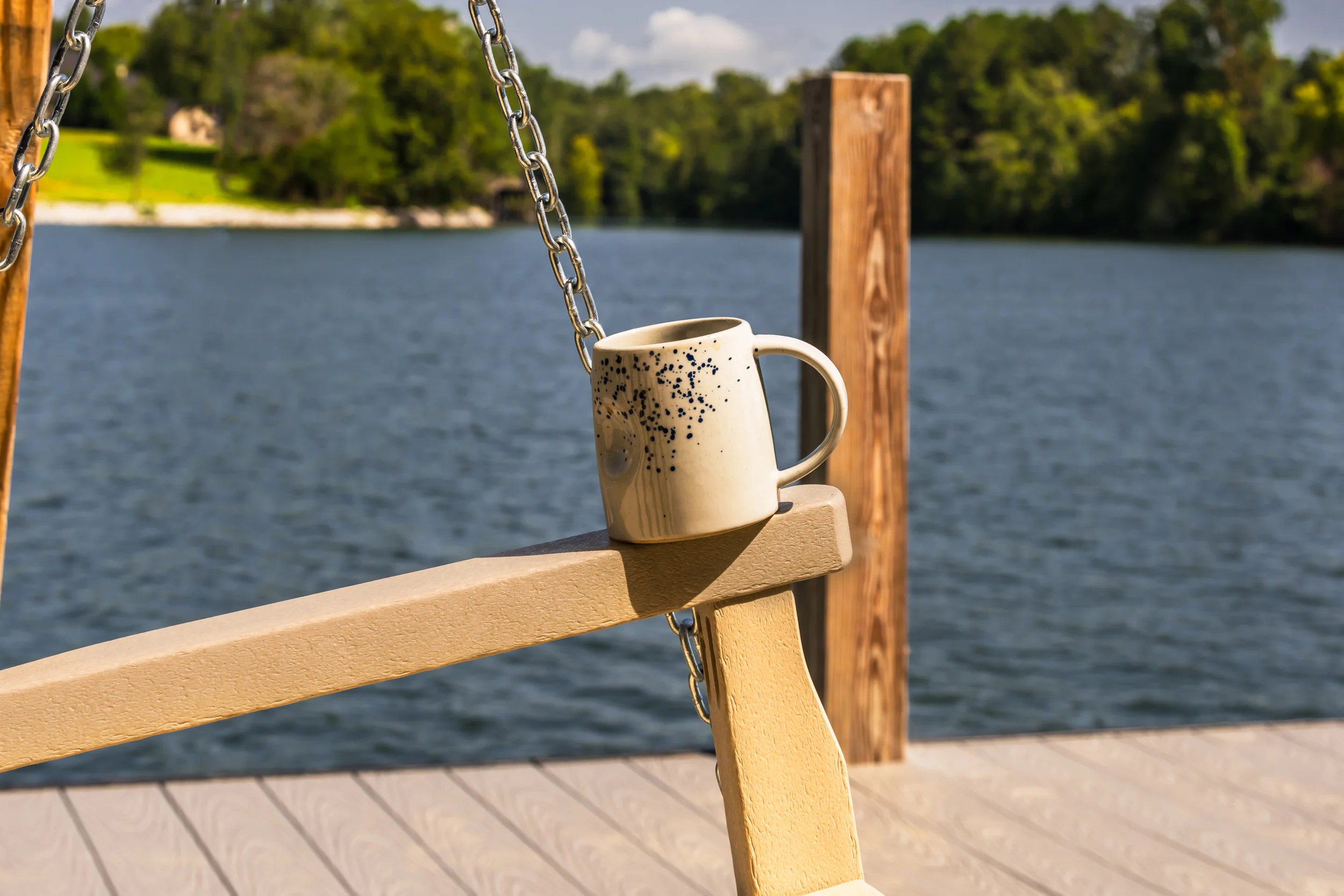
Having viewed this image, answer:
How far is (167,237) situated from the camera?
50.3 metres

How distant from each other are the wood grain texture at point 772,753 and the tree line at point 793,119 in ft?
158

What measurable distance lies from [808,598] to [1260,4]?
239 feet

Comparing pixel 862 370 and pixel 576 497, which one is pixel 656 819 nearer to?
pixel 862 370

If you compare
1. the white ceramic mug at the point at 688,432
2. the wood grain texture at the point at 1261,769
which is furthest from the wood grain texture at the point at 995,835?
the white ceramic mug at the point at 688,432

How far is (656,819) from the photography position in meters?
2.75

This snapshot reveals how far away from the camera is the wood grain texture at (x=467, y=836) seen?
249cm

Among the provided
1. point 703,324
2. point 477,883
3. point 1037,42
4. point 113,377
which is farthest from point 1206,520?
point 1037,42

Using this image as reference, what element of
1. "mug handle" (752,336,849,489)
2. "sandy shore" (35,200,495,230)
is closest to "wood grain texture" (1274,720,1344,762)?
"mug handle" (752,336,849,489)

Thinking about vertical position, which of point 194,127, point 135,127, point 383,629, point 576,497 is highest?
point 194,127

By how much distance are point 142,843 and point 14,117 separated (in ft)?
5.57

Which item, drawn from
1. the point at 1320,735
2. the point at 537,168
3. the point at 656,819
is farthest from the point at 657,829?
the point at 1320,735

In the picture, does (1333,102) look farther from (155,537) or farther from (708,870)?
(708,870)

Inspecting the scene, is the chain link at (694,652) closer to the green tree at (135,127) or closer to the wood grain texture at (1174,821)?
the wood grain texture at (1174,821)

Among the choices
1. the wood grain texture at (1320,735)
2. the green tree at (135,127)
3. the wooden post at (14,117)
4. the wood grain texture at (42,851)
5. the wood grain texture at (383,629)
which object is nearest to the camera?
the wood grain texture at (383,629)
